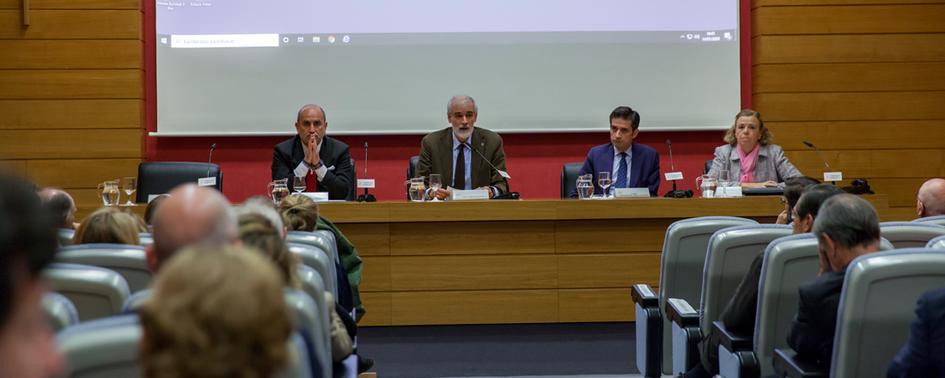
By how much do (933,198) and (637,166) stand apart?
2.51 m

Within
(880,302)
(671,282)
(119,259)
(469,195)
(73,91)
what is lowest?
(671,282)

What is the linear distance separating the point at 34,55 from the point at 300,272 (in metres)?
5.75

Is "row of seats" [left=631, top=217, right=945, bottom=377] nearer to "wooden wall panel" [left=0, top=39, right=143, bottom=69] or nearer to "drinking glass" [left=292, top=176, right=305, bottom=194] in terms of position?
"drinking glass" [left=292, top=176, right=305, bottom=194]

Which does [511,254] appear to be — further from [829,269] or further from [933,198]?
[829,269]

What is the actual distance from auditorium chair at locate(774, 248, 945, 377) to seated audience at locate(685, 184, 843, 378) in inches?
22.3

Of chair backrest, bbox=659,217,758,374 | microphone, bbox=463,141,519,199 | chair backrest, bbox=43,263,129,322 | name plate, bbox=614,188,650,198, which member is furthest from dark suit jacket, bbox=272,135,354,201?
chair backrest, bbox=43,263,129,322

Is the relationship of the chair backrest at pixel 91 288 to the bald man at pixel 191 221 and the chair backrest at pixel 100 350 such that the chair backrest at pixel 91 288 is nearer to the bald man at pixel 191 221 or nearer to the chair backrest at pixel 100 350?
the bald man at pixel 191 221

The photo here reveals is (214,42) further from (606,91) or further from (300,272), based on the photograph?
(300,272)

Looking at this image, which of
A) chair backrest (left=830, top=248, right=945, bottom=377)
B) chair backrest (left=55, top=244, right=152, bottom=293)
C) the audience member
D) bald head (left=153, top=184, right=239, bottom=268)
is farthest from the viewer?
chair backrest (left=55, top=244, right=152, bottom=293)

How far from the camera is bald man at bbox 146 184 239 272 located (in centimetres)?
165

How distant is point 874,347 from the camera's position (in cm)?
223

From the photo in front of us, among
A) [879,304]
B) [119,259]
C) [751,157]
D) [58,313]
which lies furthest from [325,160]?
[58,313]

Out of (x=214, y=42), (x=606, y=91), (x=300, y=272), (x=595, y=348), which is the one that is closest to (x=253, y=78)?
(x=214, y=42)

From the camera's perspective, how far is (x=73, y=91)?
23.4 ft
